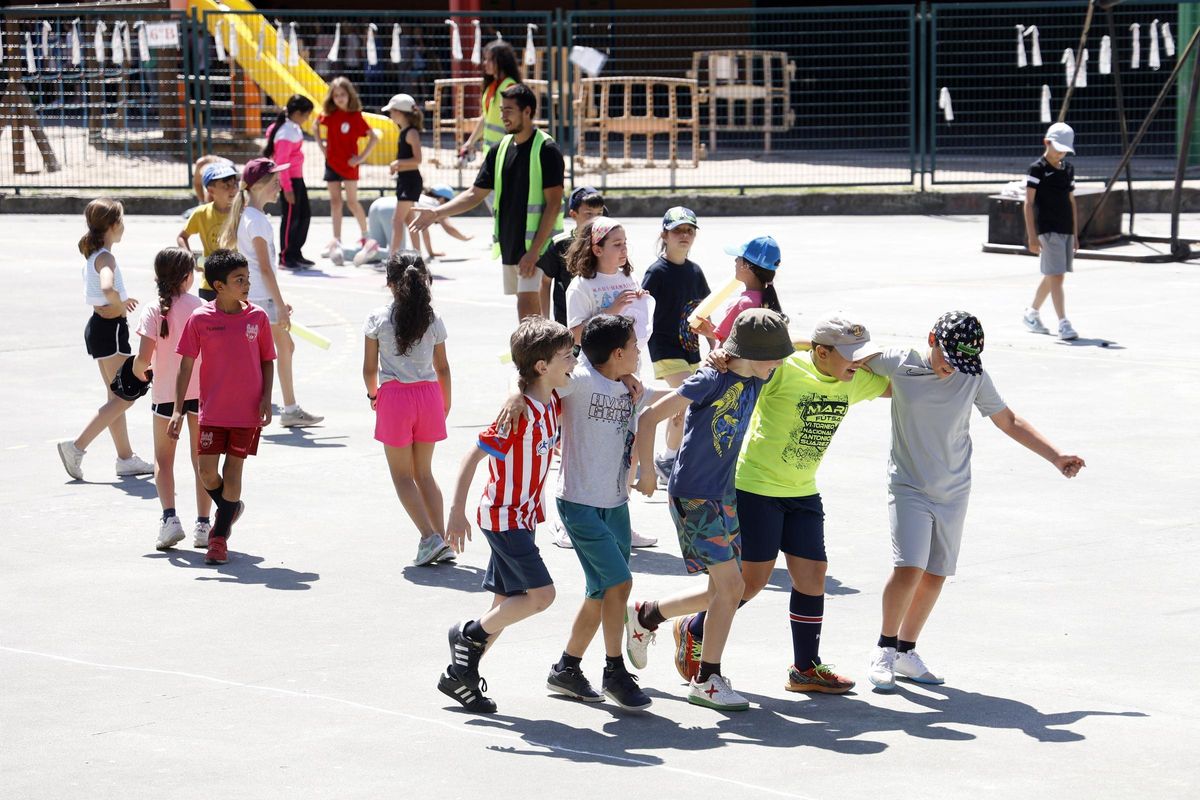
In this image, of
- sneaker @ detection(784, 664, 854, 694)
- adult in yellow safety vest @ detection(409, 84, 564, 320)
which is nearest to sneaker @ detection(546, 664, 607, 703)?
sneaker @ detection(784, 664, 854, 694)

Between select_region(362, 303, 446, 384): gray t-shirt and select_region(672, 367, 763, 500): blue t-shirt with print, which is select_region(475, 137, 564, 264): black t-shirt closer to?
select_region(362, 303, 446, 384): gray t-shirt

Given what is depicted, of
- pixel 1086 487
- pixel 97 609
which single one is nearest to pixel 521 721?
pixel 97 609

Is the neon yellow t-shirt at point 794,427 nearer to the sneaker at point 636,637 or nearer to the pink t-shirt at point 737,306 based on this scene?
the sneaker at point 636,637

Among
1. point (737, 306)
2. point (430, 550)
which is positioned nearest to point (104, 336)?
point (430, 550)

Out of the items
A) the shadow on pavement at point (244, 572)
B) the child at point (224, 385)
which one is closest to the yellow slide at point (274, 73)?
the child at point (224, 385)

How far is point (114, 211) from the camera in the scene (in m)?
9.02

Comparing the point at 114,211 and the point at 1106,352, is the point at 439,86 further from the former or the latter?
the point at 114,211

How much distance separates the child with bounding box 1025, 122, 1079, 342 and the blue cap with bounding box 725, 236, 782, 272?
6.02 metres

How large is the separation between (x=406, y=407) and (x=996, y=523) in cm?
284

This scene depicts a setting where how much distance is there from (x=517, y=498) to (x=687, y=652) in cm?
84

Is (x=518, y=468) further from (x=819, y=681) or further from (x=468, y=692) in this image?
(x=819, y=681)

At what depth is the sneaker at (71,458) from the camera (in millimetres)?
9141

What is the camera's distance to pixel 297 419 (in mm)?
10422

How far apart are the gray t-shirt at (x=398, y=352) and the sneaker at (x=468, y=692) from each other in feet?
7.49
